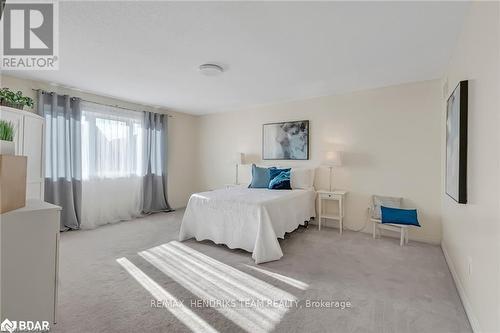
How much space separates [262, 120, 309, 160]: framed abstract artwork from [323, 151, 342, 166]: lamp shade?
0.58 m

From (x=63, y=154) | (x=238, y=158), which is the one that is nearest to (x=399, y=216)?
(x=238, y=158)

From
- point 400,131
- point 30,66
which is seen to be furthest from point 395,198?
point 30,66

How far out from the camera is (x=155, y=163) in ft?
16.8

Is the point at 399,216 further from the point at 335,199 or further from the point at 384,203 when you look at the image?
the point at 335,199

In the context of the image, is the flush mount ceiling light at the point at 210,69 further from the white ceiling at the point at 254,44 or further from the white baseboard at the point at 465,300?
the white baseboard at the point at 465,300

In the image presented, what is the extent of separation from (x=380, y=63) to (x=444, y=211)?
81.6 inches

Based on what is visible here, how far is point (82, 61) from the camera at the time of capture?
110 inches

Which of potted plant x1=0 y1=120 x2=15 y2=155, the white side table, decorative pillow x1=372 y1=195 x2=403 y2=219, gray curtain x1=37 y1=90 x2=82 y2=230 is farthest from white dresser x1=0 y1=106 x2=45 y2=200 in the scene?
decorative pillow x1=372 y1=195 x2=403 y2=219


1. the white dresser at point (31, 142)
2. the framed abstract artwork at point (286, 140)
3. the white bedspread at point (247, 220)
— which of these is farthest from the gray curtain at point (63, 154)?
the framed abstract artwork at point (286, 140)

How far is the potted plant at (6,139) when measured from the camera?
1289 millimetres

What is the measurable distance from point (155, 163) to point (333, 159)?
3644mm

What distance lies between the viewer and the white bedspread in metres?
2.78

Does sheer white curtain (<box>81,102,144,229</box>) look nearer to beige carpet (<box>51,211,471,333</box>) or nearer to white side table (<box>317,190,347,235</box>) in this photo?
beige carpet (<box>51,211,471,333</box>)

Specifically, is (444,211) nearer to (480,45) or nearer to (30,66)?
(480,45)
